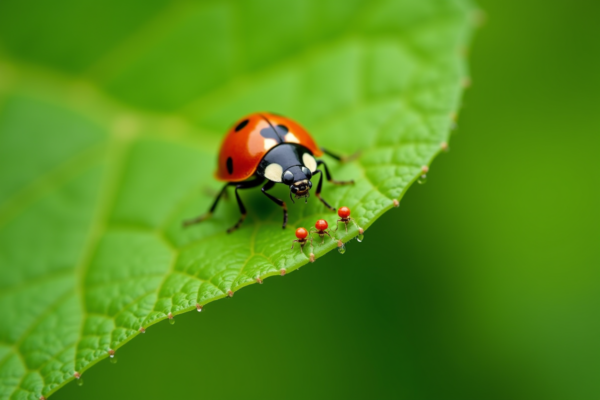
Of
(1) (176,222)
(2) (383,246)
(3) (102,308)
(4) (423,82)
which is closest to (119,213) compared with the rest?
(1) (176,222)

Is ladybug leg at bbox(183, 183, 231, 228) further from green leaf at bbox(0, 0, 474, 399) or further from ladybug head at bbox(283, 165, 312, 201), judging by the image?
ladybug head at bbox(283, 165, 312, 201)

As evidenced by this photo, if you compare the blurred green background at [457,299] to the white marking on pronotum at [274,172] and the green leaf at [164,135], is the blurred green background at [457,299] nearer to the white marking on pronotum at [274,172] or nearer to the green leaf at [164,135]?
the green leaf at [164,135]

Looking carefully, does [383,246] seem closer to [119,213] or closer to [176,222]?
[176,222]

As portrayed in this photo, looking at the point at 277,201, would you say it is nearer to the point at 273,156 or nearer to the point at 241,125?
the point at 273,156

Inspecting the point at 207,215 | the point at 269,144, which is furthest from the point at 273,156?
the point at 207,215

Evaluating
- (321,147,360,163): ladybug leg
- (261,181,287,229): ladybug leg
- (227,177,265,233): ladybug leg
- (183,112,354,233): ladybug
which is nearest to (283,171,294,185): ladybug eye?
(183,112,354,233): ladybug

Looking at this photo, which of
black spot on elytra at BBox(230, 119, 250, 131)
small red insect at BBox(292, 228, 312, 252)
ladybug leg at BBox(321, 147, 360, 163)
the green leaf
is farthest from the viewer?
ladybug leg at BBox(321, 147, 360, 163)
